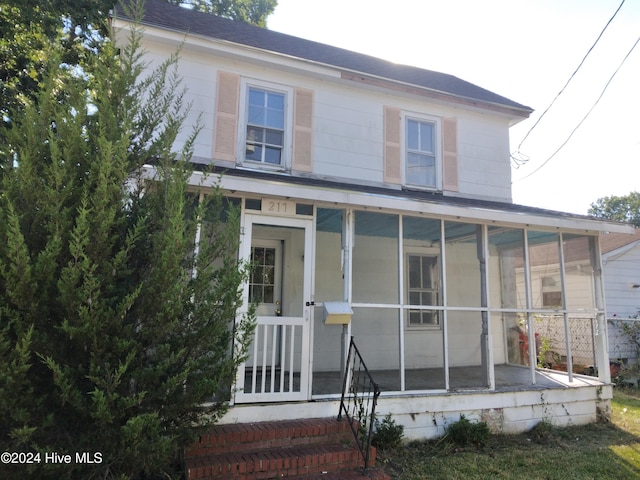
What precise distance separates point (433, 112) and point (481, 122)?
1.13 metres

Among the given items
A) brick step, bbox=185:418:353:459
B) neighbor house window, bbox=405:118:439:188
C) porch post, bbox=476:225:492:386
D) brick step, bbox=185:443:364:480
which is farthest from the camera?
neighbor house window, bbox=405:118:439:188

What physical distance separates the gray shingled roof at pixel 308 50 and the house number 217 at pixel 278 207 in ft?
10.5

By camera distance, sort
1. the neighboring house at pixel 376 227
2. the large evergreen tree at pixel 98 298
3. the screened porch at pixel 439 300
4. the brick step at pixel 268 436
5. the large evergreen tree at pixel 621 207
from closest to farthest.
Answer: the large evergreen tree at pixel 98 298 < the brick step at pixel 268 436 < the neighboring house at pixel 376 227 < the screened porch at pixel 439 300 < the large evergreen tree at pixel 621 207

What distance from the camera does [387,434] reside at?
4.82m

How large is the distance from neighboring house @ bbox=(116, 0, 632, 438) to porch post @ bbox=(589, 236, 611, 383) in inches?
0.8

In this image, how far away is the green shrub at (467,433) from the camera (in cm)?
516

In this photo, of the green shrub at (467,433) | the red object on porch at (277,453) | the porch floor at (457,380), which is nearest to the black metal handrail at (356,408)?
→ the red object on porch at (277,453)

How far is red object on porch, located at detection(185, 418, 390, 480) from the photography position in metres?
3.66

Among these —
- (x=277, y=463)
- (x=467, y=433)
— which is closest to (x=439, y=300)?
(x=467, y=433)

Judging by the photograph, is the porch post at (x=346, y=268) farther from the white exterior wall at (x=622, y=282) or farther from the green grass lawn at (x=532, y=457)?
the white exterior wall at (x=622, y=282)

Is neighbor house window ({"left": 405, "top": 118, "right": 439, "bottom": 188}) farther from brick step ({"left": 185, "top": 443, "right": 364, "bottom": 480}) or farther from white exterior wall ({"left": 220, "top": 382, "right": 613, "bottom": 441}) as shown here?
brick step ({"left": 185, "top": 443, "right": 364, "bottom": 480})

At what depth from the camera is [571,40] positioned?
778 cm

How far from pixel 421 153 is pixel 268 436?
574cm

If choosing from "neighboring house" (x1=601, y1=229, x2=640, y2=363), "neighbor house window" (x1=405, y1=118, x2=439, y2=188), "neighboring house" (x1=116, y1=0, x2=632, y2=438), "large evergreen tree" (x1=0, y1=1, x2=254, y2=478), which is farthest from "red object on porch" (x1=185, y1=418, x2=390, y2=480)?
"neighboring house" (x1=601, y1=229, x2=640, y2=363)
